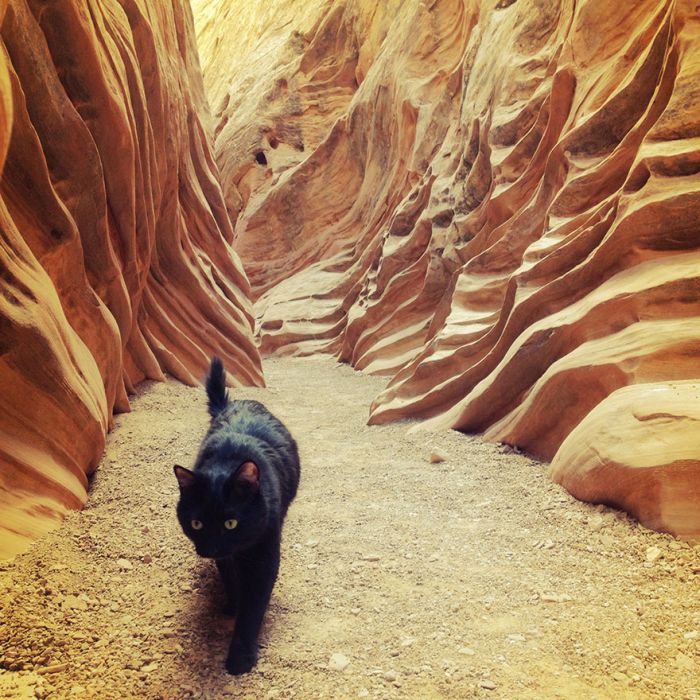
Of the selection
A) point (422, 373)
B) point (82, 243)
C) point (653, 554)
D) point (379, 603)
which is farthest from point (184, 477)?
point (422, 373)

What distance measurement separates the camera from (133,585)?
2.45 m

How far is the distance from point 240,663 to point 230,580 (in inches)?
17.4

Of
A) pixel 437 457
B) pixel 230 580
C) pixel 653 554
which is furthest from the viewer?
pixel 437 457

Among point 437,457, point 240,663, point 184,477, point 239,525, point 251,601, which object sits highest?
point 437,457

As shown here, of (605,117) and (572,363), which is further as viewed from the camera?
(605,117)

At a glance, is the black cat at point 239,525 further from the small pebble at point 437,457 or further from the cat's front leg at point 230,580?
the small pebble at point 437,457

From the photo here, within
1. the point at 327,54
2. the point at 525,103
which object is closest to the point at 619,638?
the point at 525,103

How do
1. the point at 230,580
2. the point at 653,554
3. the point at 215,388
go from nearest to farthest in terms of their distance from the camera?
1. the point at 230,580
2. the point at 653,554
3. the point at 215,388

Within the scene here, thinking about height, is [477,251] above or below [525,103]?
below

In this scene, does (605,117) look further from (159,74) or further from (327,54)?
(327,54)

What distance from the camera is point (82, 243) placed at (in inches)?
167

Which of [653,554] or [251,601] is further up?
[653,554]

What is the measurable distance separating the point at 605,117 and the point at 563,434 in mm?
3452

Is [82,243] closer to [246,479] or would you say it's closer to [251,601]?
[246,479]
